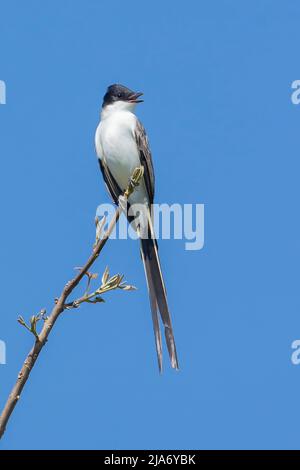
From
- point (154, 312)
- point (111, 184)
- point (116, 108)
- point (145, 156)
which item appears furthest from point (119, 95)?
point (154, 312)

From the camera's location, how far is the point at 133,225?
676 centimetres

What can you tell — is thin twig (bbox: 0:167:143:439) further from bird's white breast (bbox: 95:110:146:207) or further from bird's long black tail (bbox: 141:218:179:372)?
bird's white breast (bbox: 95:110:146:207)

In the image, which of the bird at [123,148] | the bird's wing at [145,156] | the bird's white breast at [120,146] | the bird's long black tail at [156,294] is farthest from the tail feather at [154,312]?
the bird's white breast at [120,146]

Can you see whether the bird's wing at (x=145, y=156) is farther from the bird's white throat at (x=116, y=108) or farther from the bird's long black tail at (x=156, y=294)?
the bird's long black tail at (x=156, y=294)

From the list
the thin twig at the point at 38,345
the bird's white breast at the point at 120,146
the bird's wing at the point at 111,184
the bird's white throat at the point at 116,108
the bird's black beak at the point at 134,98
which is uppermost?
the bird's black beak at the point at 134,98

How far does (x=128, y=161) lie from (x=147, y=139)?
0.28m

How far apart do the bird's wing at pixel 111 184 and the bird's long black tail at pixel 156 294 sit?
2.27 ft

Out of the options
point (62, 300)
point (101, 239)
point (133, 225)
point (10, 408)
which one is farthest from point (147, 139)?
point (10, 408)

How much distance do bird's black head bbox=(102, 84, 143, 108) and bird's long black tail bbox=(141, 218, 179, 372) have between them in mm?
1244

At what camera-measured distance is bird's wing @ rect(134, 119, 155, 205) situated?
21.9 ft

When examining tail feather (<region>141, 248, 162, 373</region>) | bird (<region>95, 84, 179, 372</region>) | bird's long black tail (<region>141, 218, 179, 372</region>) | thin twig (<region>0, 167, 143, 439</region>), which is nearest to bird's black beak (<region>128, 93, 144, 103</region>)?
bird (<region>95, 84, 179, 372</region>)

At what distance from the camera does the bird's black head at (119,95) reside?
6805mm

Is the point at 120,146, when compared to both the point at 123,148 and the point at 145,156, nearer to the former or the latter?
the point at 123,148

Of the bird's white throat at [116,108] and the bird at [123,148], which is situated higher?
the bird's white throat at [116,108]
